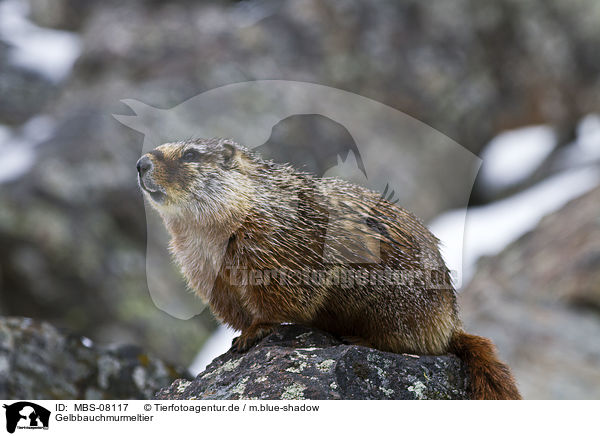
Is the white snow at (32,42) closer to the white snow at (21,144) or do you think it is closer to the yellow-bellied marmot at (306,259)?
the white snow at (21,144)

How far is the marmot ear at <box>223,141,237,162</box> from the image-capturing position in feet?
8.37

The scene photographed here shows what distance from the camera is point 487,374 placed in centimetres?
236

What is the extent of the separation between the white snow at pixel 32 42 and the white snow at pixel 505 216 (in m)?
3.07

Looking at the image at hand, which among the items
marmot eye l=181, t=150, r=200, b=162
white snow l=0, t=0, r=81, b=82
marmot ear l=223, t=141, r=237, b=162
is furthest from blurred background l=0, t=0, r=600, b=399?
marmot eye l=181, t=150, r=200, b=162

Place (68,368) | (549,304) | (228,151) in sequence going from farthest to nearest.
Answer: (549,304) < (68,368) < (228,151)

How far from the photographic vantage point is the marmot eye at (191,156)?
2443 mm

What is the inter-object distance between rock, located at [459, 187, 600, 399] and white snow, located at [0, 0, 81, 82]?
3696mm

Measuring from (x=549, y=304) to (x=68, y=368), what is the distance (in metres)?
3.52

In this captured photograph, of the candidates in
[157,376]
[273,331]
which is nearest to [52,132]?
[157,376]

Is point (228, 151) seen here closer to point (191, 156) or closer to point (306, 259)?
point (191, 156)

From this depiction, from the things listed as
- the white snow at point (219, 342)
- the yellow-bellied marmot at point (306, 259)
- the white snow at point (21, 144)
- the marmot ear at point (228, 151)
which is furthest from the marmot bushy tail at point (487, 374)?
the white snow at point (21, 144)
